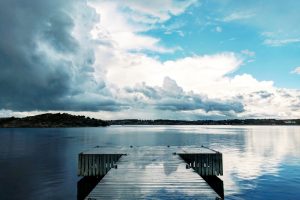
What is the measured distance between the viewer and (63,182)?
4409 cm

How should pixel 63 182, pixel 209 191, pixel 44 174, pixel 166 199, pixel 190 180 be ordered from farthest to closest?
pixel 44 174 < pixel 63 182 < pixel 190 180 < pixel 209 191 < pixel 166 199

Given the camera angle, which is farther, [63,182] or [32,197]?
[63,182]

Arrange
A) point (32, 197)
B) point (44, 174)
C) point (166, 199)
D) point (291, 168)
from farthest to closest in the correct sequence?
point (291, 168), point (44, 174), point (32, 197), point (166, 199)

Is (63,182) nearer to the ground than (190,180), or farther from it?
nearer to the ground

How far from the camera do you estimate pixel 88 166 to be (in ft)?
131

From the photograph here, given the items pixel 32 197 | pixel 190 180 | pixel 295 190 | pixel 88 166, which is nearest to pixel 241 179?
pixel 295 190

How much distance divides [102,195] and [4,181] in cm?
3555

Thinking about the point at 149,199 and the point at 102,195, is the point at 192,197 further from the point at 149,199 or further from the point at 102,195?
the point at 102,195

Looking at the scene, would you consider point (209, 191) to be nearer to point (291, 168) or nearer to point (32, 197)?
point (32, 197)

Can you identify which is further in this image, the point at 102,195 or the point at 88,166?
the point at 88,166

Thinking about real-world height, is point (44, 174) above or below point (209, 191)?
below

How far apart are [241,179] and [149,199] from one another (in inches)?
1298

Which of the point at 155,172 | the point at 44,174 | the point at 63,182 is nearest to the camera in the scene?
the point at 155,172

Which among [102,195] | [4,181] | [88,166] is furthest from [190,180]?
[4,181]
